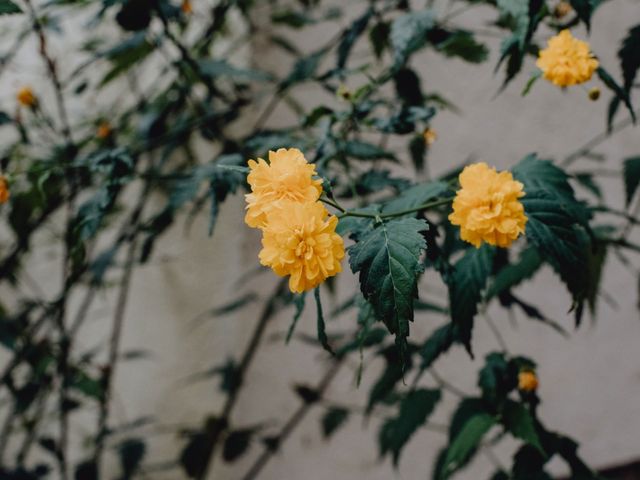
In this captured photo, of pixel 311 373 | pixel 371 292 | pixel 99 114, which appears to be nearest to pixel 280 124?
pixel 99 114

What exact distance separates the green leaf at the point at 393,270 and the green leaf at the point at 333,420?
92 centimetres

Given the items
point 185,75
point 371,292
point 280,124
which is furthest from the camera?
point 280,124

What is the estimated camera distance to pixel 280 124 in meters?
1.94

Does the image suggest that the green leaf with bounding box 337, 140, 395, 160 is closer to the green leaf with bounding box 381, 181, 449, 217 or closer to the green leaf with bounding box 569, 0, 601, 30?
the green leaf with bounding box 381, 181, 449, 217

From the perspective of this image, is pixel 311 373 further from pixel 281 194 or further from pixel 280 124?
pixel 281 194

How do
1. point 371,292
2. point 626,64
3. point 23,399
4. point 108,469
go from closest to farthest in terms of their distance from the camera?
point 371,292 → point 626,64 → point 23,399 → point 108,469

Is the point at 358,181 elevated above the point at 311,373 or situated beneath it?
elevated above

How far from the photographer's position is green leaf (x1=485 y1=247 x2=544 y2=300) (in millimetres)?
825

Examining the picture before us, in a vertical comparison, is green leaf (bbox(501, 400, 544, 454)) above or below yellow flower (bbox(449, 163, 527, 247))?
below

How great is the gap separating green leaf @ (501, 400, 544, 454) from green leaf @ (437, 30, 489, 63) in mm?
522

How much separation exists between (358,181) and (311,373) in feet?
3.65

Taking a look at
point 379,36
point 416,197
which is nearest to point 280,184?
point 416,197

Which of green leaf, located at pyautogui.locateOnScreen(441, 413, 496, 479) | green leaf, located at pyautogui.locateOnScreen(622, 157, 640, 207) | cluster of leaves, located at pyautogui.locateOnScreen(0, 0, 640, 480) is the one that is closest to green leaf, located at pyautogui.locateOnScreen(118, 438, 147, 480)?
cluster of leaves, located at pyautogui.locateOnScreen(0, 0, 640, 480)

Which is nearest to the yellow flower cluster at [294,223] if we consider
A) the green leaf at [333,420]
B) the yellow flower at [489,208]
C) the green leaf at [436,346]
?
the yellow flower at [489,208]
